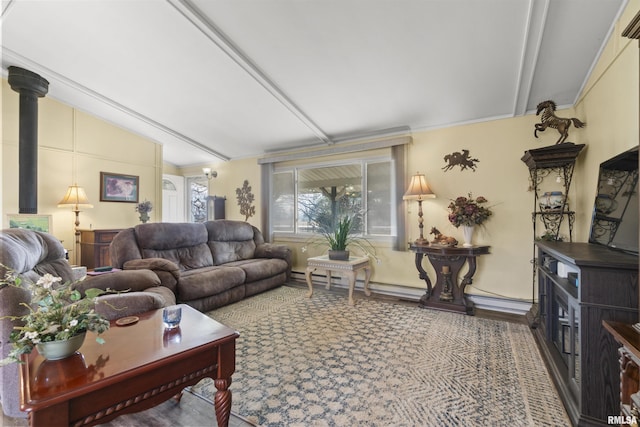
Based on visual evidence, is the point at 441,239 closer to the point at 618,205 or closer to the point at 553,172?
the point at 553,172

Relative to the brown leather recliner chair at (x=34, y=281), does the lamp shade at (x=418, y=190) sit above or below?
above

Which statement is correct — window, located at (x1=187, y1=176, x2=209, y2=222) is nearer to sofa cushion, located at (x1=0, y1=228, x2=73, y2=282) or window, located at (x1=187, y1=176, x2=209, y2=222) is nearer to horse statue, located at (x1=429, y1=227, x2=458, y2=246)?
sofa cushion, located at (x1=0, y1=228, x2=73, y2=282)

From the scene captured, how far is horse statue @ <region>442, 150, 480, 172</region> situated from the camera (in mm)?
3523

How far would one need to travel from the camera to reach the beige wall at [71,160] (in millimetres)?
4027

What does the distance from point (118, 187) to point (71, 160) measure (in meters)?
0.79

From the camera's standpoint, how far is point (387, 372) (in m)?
2.00

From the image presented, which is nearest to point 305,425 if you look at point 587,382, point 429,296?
point 587,382

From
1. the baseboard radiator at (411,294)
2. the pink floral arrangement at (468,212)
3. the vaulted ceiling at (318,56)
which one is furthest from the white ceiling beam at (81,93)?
the pink floral arrangement at (468,212)

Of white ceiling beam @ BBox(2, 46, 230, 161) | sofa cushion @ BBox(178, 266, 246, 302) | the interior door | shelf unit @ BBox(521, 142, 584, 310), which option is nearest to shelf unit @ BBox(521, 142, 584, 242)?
shelf unit @ BBox(521, 142, 584, 310)

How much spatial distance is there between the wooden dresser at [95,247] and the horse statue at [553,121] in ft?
19.9

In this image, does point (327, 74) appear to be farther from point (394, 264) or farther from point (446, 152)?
point (394, 264)

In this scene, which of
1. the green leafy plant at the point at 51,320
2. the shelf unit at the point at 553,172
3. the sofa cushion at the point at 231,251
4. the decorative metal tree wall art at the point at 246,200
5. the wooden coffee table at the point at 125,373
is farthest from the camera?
the decorative metal tree wall art at the point at 246,200

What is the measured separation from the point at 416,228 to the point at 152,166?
17.3 feet

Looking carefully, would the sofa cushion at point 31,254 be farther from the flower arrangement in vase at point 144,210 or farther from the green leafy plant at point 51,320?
the flower arrangement in vase at point 144,210
